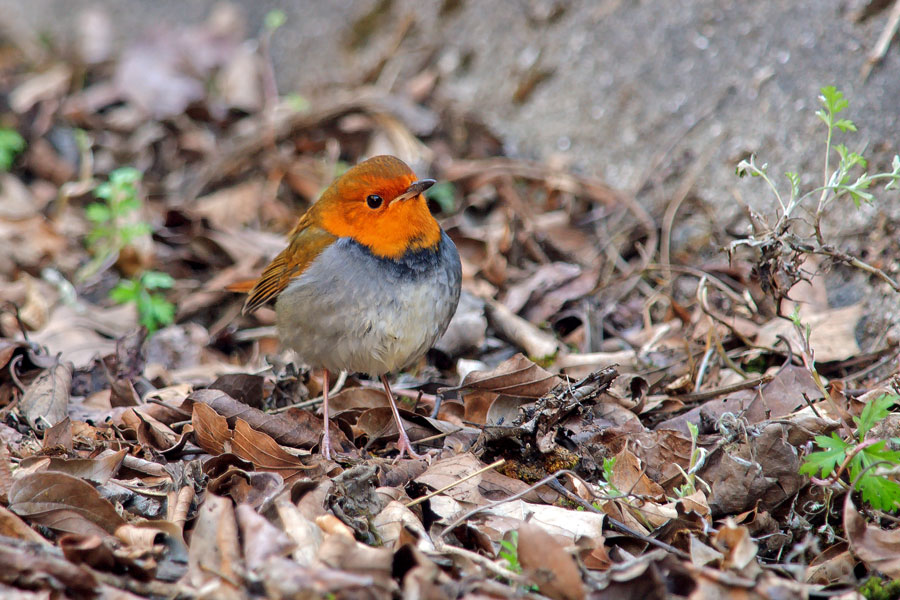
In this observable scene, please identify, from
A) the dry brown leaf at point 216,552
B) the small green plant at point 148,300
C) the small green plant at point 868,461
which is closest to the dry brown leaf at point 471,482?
the dry brown leaf at point 216,552

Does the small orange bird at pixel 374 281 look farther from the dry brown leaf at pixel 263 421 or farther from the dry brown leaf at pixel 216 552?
the dry brown leaf at pixel 216 552

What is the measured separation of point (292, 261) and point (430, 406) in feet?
3.08

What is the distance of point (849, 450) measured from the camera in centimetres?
246

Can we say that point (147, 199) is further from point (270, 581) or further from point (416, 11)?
point (270, 581)

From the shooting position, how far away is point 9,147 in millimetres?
6602

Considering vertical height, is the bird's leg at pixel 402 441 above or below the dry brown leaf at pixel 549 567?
below

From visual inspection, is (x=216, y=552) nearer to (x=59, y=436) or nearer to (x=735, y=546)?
(x=59, y=436)

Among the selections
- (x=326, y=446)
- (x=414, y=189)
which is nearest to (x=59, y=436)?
(x=326, y=446)

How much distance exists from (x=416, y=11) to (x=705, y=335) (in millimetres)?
4037

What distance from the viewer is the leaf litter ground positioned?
7.72ft

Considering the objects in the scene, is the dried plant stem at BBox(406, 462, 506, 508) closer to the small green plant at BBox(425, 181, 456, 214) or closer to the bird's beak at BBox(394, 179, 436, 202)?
the bird's beak at BBox(394, 179, 436, 202)

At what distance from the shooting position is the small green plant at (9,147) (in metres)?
6.54

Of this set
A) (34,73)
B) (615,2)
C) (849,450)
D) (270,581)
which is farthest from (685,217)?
(34,73)

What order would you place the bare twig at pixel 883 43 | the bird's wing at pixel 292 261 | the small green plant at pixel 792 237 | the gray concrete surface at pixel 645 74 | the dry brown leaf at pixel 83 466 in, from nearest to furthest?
the dry brown leaf at pixel 83 466, the small green plant at pixel 792 237, the bird's wing at pixel 292 261, the bare twig at pixel 883 43, the gray concrete surface at pixel 645 74
